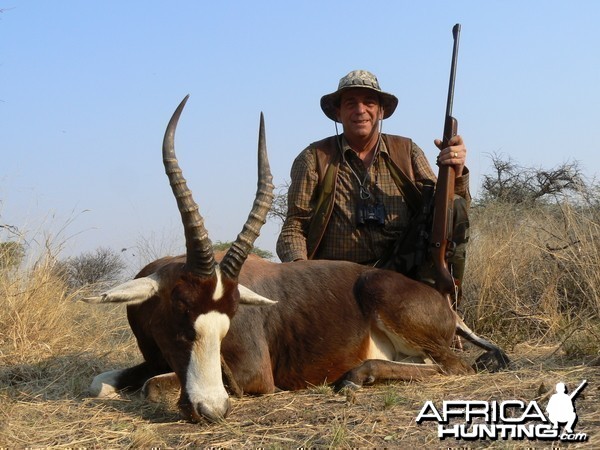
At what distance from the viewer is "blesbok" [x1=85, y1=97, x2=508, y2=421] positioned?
14.6ft

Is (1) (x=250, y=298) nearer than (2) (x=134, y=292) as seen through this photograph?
No

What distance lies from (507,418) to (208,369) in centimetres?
171

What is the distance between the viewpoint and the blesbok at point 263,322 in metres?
4.45

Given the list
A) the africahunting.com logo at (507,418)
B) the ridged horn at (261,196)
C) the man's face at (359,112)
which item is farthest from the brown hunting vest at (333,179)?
the africahunting.com logo at (507,418)

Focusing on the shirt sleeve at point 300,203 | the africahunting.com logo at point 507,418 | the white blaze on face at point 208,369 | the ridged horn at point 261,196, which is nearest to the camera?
the africahunting.com logo at point 507,418

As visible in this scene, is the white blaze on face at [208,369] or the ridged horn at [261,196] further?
the ridged horn at [261,196]

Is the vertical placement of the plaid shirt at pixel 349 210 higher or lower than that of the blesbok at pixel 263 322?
higher

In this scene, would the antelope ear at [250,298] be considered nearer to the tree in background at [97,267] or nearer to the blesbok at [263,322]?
the blesbok at [263,322]

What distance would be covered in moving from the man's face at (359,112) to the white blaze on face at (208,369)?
3.38m

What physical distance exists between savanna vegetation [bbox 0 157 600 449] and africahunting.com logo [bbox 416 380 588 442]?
0.08 metres

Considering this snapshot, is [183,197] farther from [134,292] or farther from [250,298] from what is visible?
[250,298]

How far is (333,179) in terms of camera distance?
721cm

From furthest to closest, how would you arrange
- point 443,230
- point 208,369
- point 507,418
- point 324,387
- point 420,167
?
point 420,167
point 443,230
point 324,387
point 208,369
point 507,418

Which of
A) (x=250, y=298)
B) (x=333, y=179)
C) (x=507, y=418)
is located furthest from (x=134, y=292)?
(x=333, y=179)
